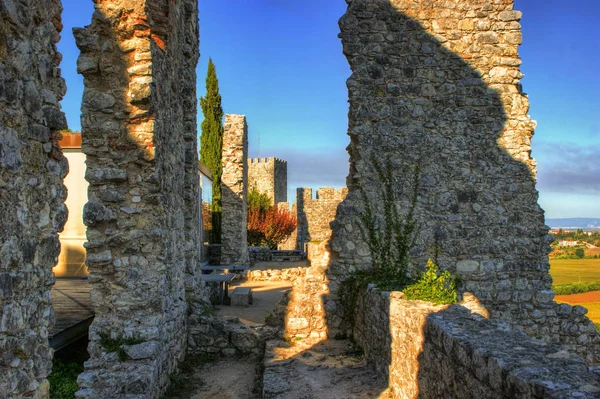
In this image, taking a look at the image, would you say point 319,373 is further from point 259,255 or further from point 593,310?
point 259,255

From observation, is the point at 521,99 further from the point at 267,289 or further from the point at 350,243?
the point at 267,289

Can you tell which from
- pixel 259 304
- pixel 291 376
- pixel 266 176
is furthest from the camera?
pixel 266 176

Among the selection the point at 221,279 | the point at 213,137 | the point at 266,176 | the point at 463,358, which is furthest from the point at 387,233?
the point at 266,176

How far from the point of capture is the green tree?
19.5 metres

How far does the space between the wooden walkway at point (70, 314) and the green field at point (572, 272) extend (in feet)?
22.6

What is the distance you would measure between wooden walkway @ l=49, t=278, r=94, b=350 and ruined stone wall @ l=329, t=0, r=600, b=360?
3444mm

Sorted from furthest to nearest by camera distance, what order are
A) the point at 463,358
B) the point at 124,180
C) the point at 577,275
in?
the point at 577,275 → the point at 124,180 → the point at 463,358

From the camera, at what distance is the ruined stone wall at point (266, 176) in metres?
34.2

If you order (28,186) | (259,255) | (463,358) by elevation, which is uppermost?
(28,186)

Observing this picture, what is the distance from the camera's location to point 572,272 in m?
8.82

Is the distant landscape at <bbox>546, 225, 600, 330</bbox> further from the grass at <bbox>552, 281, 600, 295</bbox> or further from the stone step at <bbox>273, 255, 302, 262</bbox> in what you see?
the stone step at <bbox>273, 255, 302, 262</bbox>

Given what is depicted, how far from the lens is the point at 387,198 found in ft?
24.9

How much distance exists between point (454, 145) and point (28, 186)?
6324mm

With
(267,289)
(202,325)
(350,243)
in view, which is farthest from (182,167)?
(267,289)
